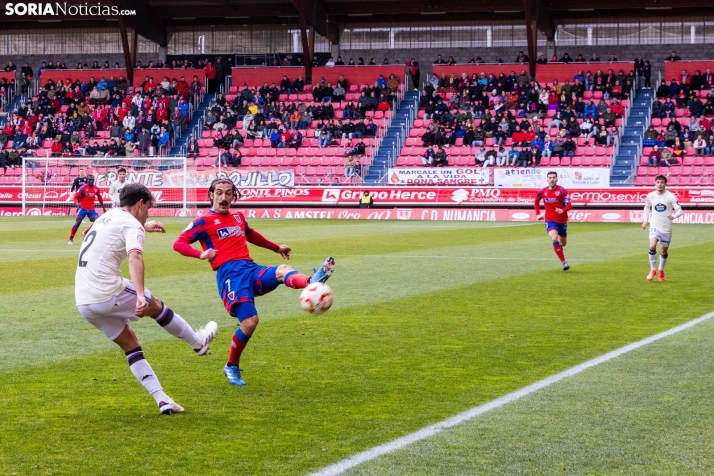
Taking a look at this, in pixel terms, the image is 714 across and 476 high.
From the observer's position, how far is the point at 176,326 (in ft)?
24.4

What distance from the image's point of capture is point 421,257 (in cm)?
2095

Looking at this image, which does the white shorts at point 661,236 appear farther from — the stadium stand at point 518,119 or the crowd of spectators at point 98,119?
the crowd of spectators at point 98,119

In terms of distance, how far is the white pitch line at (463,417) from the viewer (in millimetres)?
5629

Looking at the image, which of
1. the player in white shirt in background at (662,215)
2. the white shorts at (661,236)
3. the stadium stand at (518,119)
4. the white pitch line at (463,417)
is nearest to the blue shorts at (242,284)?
the white pitch line at (463,417)

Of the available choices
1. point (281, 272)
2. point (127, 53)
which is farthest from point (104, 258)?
point (127, 53)

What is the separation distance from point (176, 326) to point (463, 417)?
7.36ft

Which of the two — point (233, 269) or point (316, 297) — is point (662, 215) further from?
point (316, 297)

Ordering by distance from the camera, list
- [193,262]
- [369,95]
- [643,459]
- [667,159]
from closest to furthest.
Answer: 1. [643,459]
2. [193,262]
3. [667,159]
4. [369,95]

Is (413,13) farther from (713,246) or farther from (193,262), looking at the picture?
(193,262)

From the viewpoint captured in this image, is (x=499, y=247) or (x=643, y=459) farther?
(x=499, y=247)

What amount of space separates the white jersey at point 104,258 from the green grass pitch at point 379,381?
0.85 m

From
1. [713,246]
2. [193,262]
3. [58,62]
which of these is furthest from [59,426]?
[58,62]

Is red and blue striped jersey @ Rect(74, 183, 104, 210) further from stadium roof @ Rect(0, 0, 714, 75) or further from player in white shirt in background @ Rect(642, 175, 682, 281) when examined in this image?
stadium roof @ Rect(0, 0, 714, 75)

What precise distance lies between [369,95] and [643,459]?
43.7 meters
